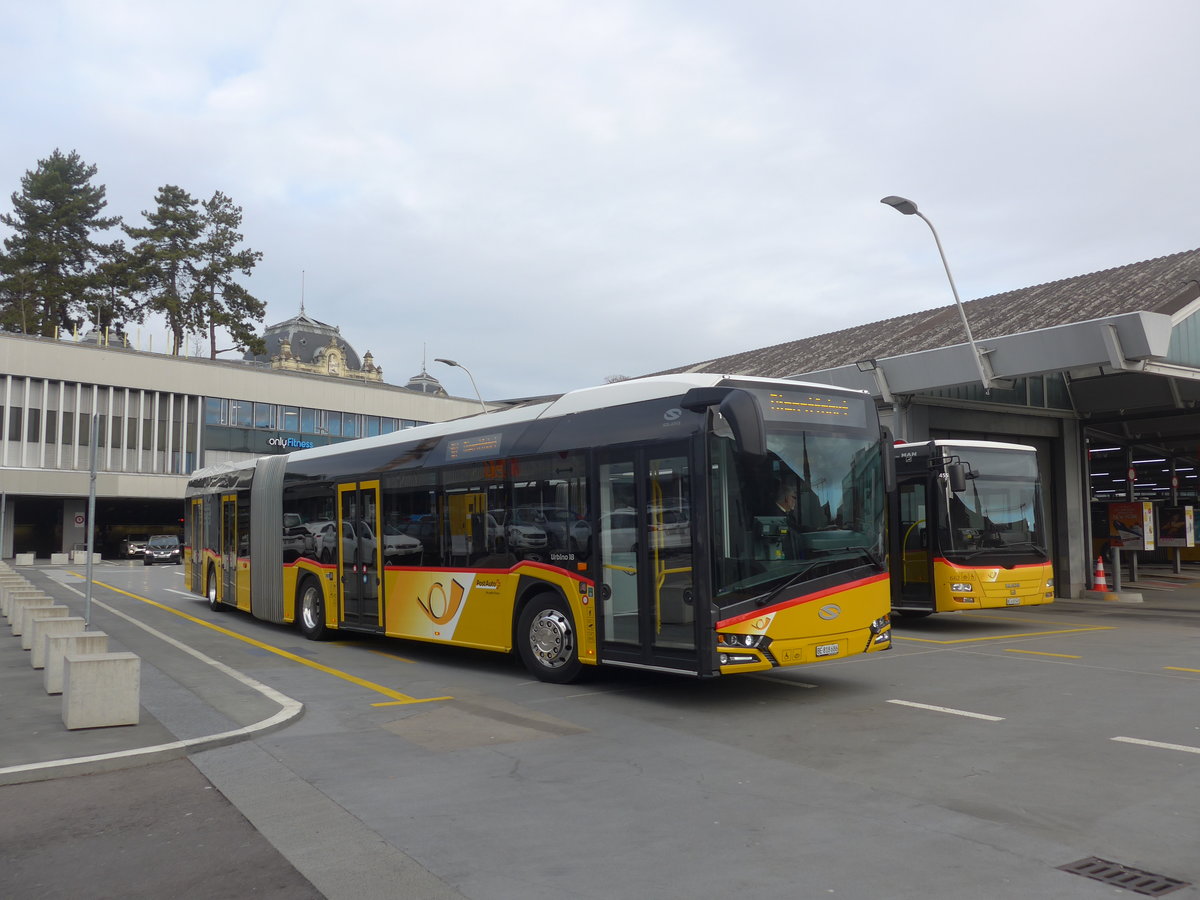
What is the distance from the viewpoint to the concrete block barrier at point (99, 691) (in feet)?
27.1

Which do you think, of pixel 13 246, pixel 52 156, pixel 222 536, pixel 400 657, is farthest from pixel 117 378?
pixel 400 657

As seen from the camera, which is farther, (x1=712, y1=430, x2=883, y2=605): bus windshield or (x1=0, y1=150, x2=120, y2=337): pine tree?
(x1=0, y1=150, x2=120, y2=337): pine tree

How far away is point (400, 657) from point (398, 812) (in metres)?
7.80

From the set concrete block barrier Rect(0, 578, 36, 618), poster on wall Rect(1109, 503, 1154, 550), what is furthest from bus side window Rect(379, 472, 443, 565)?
poster on wall Rect(1109, 503, 1154, 550)

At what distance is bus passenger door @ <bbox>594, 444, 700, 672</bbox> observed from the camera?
9.15 metres

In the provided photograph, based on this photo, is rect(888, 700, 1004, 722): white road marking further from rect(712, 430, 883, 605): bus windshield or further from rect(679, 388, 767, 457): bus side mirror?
rect(679, 388, 767, 457): bus side mirror

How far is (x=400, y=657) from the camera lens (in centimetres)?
1363

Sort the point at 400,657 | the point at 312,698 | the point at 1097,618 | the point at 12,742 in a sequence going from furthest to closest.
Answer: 1. the point at 1097,618
2. the point at 400,657
3. the point at 312,698
4. the point at 12,742

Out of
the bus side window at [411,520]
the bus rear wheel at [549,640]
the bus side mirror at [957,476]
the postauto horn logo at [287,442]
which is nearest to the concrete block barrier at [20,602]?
the bus side window at [411,520]

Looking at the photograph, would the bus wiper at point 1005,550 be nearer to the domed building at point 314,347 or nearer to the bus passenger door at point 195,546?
the bus passenger door at point 195,546

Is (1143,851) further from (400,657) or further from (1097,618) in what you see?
(1097,618)

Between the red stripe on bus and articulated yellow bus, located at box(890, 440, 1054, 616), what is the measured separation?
6.94 metres

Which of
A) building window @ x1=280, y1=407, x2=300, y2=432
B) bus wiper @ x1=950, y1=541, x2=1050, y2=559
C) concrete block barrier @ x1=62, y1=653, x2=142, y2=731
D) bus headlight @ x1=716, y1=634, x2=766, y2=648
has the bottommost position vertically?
concrete block barrier @ x1=62, y1=653, x2=142, y2=731

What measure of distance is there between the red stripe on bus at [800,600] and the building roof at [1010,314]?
11.6 metres
